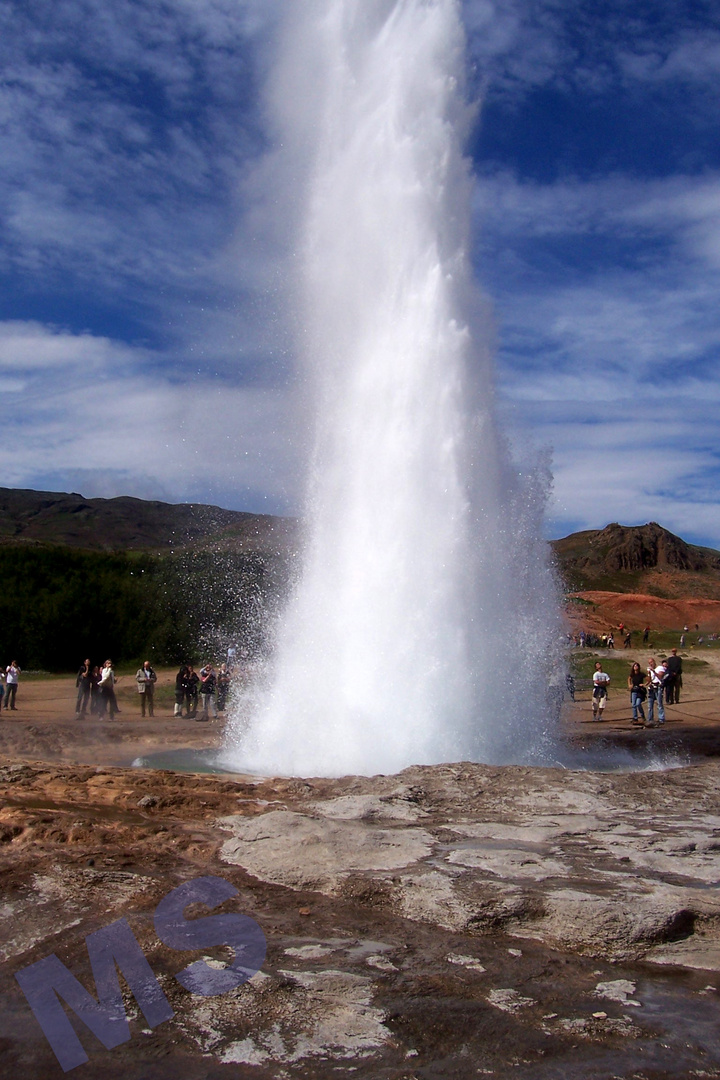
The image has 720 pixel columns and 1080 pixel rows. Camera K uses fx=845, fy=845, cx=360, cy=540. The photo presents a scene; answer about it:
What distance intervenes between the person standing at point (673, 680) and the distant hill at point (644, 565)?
53.9 m

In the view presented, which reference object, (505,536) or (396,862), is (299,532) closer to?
(505,536)

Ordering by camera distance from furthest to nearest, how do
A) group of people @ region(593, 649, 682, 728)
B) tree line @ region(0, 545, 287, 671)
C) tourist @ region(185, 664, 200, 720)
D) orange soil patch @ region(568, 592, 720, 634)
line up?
1. orange soil patch @ region(568, 592, 720, 634)
2. tree line @ region(0, 545, 287, 671)
3. tourist @ region(185, 664, 200, 720)
4. group of people @ region(593, 649, 682, 728)

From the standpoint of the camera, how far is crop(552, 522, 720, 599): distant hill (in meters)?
81.1

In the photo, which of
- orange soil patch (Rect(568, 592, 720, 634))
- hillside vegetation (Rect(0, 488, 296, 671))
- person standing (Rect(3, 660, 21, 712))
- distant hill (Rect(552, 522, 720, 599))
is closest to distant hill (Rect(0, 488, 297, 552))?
distant hill (Rect(552, 522, 720, 599))

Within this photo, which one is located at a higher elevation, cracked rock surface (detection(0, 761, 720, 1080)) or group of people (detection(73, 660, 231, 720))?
group of people (detection(73, 660, 231, 720))

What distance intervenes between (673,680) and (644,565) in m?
72.0

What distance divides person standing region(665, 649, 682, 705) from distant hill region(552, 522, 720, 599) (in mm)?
53890

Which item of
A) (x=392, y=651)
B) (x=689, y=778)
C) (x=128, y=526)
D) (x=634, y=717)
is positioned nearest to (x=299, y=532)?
(x=392, y=651)

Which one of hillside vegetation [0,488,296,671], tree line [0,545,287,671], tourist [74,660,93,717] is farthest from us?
tree line [0,545,287,671]

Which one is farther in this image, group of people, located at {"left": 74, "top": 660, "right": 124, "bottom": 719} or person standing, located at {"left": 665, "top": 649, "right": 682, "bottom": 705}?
person standing, located at {"left": 665, "top": 649, "right": 682, "bottom": 705}

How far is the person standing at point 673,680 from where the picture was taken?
20906 mm

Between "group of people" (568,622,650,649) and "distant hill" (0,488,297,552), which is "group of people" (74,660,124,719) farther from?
"distant hill" (0,488,297,552)

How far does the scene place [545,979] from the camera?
4199mm

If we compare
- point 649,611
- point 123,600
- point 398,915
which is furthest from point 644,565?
point 398,915
